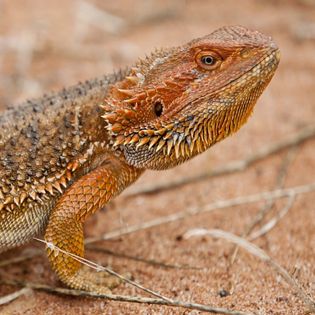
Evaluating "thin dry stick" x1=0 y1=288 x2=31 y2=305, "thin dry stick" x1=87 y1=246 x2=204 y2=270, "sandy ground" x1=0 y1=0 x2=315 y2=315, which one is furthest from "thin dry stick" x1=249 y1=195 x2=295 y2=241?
"thin dry stick" x1=0 y1=288 x2=31 y2=305

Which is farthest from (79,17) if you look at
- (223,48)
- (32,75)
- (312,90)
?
(223,48)

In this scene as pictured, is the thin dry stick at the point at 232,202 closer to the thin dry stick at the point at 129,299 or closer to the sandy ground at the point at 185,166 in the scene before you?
the sandy ground at the point at 185,166

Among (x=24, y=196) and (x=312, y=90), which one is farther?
(x=312, y=90)

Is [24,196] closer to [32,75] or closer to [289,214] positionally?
[289,214]

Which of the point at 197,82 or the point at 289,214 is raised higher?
the point at 197,82

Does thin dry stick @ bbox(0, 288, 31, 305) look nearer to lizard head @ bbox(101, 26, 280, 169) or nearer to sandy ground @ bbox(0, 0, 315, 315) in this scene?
sandy ground @ bbox(0, 0, 315, 315)

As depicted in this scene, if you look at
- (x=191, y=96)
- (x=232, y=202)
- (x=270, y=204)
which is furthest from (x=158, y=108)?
(x=270, y=204)

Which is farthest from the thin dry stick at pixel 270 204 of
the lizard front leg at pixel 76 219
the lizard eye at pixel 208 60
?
the lizard eye at pixel 208 60
